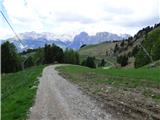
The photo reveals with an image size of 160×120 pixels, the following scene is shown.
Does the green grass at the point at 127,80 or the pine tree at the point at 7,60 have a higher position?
the pine tree at the point at 7,60

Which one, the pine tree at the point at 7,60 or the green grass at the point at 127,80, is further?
the pine tree at the point at 7,60

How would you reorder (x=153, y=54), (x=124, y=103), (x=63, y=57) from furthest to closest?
(x=63, y=57) < (x=153, y=54) < (x=124, y=103)

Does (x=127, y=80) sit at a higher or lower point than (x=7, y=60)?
lower

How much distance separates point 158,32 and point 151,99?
10912 centimetres

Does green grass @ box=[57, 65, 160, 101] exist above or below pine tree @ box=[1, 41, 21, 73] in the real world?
below

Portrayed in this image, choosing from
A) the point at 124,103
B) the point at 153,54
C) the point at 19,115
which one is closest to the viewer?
the point at 19,115

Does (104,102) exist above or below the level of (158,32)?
below

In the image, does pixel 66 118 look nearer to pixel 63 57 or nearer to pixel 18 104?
Result: pixel 18 104

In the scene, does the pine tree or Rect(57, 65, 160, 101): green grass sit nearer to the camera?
Rect(57, 65, 160, 101): green grass

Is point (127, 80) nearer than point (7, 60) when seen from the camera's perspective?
Yes

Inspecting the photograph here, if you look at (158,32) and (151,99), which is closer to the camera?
(151,99)

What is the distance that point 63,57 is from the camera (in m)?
197

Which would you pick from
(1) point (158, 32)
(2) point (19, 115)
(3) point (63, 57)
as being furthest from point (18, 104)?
(3) point (63, 57)

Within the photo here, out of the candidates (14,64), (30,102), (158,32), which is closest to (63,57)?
(14,64)
